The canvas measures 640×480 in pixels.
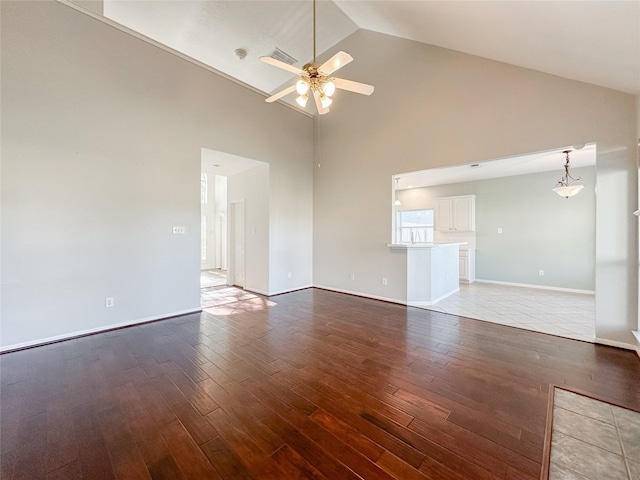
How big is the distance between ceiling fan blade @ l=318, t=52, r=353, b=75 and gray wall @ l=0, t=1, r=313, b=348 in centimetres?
253

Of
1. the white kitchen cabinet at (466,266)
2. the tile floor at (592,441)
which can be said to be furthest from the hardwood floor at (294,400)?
the white kitchen cabinet at (466,266)

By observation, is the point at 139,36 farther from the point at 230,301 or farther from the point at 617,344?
the point at 617,344

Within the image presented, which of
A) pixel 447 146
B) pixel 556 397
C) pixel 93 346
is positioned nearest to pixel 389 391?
pixel 556 397

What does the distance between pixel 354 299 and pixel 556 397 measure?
322 centimetres

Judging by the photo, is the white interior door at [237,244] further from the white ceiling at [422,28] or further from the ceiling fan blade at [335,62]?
the ceiling fan blade at [335,62]

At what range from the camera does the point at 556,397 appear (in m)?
1.99

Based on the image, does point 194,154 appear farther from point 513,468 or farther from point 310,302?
point 513,468

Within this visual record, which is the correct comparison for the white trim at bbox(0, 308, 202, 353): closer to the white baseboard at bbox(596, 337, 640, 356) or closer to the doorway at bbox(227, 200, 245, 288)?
the doorway at bbox(227, 200, 245, 288)

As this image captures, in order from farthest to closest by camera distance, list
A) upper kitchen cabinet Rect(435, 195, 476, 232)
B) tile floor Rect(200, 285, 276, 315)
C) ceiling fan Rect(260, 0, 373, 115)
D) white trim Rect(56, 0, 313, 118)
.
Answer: upper kitchen cabinet Rect(435, 195, 476, 232)
tile floor Rect(200, 285, 276, 315)
white trim Rect(56, 0, 313, 118)
ceiling fan Rect(260, 0, 373, 115)

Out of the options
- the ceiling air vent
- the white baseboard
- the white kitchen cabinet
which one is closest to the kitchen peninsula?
the white baseboard

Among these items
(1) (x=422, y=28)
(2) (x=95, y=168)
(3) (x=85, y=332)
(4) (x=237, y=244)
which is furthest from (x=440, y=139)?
(3) (x=85, y=332)

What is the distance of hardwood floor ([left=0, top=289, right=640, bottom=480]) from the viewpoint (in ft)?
4.63

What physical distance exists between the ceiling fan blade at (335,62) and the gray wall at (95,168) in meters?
2.53

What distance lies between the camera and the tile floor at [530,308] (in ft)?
11.3
